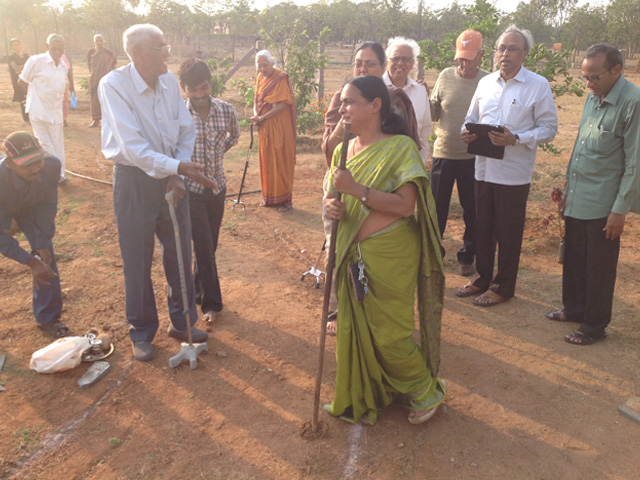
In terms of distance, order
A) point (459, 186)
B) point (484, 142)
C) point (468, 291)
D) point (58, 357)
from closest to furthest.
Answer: point (58, 357) → point (484, 142) → point (468, 291) → point (459, 186)

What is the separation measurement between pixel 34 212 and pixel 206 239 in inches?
49.3

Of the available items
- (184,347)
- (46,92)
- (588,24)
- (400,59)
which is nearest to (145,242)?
(184,347)

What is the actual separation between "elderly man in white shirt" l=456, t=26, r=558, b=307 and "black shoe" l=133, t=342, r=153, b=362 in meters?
2.77

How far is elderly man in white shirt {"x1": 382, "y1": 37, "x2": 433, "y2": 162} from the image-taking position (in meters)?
4.27

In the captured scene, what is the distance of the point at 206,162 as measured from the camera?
13.3 feet

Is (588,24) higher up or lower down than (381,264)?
higher up

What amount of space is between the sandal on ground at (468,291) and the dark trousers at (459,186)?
1.73 ft

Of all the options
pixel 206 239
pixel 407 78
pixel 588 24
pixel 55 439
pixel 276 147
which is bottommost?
pixel 55 439

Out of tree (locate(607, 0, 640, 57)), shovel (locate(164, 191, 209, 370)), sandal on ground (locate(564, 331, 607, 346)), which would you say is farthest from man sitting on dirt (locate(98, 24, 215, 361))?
tree (locate(607, 0, 640, 57))

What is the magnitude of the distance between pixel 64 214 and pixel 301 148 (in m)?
4.86

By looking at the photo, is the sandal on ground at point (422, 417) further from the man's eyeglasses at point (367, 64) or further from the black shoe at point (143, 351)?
the man's eyeglasses at point (367, 64)

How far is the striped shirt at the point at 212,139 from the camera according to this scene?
3969mm

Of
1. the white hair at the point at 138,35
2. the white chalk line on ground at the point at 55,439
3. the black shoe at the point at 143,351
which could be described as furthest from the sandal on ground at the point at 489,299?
the white hair at the point at 138,35

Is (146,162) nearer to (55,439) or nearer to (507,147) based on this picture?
→ (55,439)
